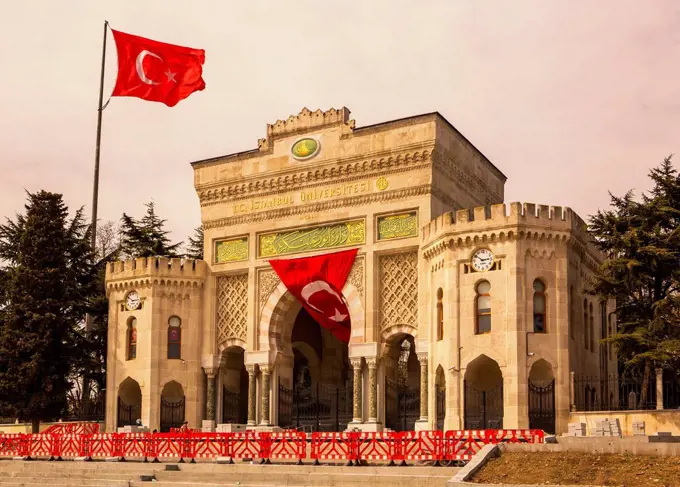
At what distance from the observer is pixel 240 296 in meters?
39.5

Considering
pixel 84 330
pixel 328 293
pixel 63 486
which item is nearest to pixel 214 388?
pixel 328 293

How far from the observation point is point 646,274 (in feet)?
103

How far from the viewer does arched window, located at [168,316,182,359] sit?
3944cm

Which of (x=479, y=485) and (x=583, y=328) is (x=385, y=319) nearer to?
(x=583, y=328)

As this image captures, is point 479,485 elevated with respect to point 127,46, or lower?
lower

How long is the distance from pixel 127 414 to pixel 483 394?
50.1 ft

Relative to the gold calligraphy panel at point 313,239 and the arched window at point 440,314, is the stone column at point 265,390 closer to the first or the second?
the gold calligraphy panel at point 313,239

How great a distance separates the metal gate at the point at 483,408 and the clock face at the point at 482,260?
12.1 ft

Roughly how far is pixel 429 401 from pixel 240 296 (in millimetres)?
9928

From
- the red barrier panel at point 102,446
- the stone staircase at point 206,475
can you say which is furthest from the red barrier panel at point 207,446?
the red barrier panel at point 102,446

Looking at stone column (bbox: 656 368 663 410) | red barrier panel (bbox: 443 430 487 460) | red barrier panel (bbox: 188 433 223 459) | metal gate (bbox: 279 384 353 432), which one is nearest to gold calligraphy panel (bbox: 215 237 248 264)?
metal gate (bbox: 279 384 353 432)

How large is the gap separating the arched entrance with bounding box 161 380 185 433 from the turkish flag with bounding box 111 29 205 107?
1193cm

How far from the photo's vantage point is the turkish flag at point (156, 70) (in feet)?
140

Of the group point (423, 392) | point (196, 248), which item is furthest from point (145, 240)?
point (423, 392)
